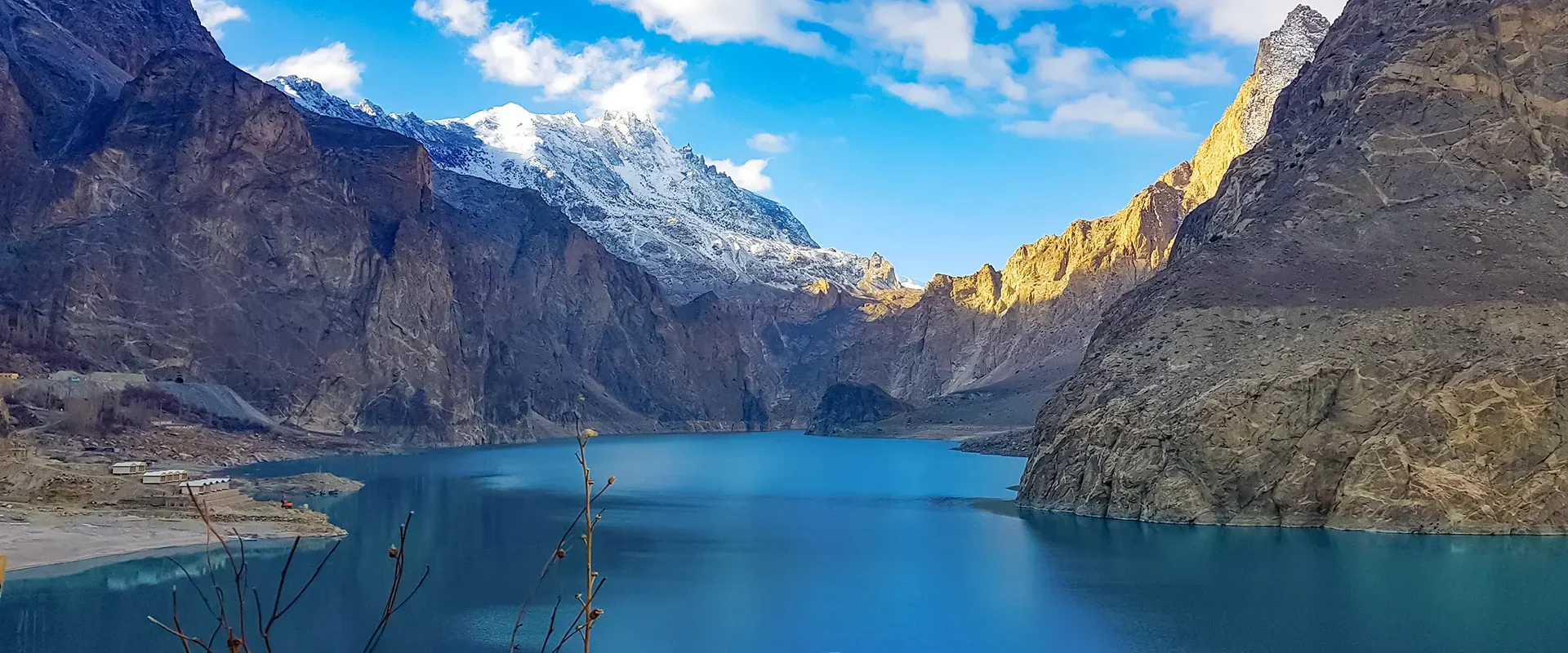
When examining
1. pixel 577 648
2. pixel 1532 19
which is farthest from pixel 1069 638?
pixel 1532 19

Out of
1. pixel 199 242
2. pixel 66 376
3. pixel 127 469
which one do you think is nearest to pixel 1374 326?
pixel 127 469

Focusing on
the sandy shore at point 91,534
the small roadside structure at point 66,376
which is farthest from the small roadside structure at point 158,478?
the small roadside structure at point 66,376

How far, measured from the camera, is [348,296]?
176 metres

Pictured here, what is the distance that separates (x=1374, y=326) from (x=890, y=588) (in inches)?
1246

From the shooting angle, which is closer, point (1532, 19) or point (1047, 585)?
point (1047, 585)

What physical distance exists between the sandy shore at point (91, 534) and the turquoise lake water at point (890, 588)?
208cm

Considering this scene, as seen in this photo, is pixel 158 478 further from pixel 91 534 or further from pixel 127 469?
pixel 91 534

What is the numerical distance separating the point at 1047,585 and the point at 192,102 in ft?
500

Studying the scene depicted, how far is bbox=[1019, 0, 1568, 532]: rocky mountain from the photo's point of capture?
58781mm

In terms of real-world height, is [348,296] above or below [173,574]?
above

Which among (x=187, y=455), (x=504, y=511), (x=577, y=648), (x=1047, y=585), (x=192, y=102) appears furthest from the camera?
(x=192, y=102)

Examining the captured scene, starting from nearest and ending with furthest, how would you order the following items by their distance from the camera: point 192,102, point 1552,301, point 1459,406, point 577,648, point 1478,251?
point 577,648 → point 1459,406 → point 1552,301 → point 1478,251 → point 192,102

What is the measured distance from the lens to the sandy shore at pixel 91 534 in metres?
52.2

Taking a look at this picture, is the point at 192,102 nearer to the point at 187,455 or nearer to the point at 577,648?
the point at 187,455
